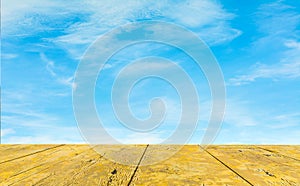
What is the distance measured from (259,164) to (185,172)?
96 cm

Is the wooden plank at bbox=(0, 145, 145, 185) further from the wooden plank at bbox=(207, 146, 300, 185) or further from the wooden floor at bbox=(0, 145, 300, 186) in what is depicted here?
the wooden plank at bbox=(207, 146, 300, 185)

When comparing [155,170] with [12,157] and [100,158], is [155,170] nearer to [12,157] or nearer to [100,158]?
[100,158]

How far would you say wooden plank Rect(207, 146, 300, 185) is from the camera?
2.60 metres

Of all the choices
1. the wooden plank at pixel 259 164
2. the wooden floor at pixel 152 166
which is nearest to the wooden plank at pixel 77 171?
the wooden floor at pixel 152 166

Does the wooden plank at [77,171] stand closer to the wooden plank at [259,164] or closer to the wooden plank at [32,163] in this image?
the wooden plank at [32,163]

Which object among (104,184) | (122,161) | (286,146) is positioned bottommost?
(104,184)

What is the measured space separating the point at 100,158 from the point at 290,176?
2.08m

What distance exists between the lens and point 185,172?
277 centimetres

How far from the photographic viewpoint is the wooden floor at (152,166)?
258 centimetres

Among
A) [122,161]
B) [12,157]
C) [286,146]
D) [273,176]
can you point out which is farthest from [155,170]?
[286,146]

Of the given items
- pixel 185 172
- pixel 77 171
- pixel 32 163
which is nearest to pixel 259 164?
pixel 185 172

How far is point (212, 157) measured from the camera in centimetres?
347

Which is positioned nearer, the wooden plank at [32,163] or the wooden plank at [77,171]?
the wooden plank at [77,171]

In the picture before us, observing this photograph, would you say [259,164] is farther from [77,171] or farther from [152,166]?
[77,171]
